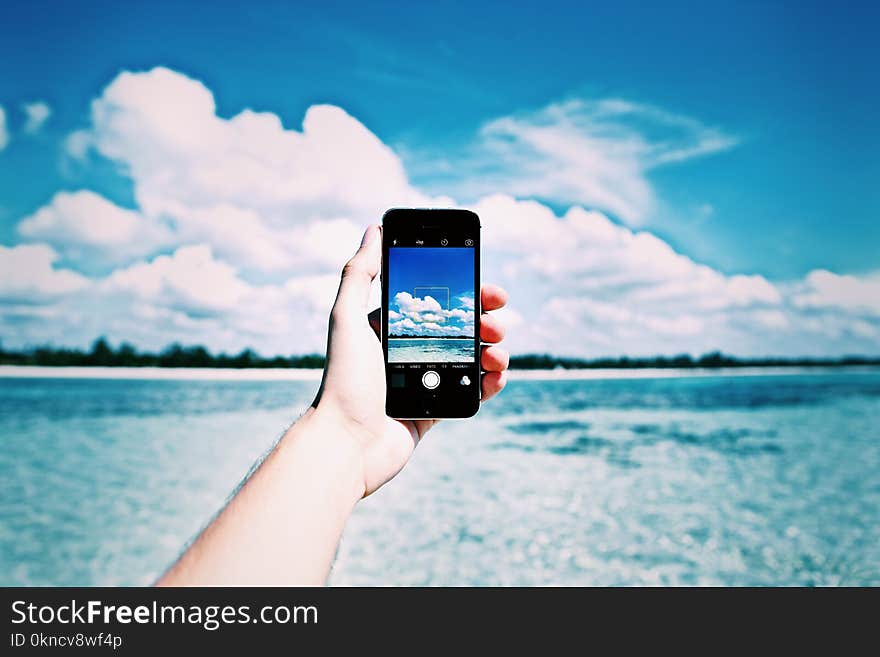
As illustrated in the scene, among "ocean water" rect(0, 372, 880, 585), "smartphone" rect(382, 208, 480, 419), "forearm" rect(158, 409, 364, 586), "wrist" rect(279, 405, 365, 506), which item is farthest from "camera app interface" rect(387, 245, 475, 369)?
"ocean water" rect(0, 372, 880, 585)

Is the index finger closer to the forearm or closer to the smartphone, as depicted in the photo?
the smartphone

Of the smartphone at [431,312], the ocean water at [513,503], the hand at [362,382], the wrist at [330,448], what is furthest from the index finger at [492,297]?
the ocean water at [513,503]

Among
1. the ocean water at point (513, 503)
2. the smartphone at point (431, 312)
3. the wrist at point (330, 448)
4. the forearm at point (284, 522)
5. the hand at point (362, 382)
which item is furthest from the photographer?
the ocean water at point (513, 503)

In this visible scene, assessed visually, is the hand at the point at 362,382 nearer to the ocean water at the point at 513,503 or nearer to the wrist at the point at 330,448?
the wrist at the point at 330,448

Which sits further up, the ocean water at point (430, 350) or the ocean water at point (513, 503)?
the ocean water at point (430, 350)

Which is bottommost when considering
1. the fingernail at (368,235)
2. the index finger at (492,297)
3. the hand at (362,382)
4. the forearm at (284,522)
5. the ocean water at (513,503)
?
the ocean water at (513,503)

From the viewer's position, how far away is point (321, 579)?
1.33 meters

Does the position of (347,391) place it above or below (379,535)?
above

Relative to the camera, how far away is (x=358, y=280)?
5.97ft

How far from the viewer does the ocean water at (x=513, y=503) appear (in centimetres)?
666

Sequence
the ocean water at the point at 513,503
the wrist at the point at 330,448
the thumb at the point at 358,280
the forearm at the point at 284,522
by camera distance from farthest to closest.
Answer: the ocean water at the point at 513,503, the thumb at the point at 358,280, the wrist at the point at 330,448, the forearm at the point at 284,522
